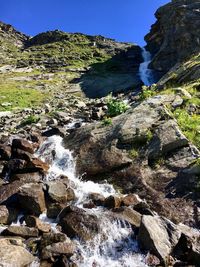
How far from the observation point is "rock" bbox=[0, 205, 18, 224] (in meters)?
16.1

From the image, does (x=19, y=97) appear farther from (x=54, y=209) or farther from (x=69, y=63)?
(x=54, y=209)

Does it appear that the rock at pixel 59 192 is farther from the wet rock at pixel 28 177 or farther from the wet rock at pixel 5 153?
the wet rock at pixel 5 153

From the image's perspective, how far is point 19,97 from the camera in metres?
58.3

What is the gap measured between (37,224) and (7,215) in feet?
5.53

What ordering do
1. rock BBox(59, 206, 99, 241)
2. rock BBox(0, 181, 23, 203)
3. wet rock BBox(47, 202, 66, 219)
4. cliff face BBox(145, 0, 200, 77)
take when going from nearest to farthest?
rock BBox(59, 206, 99, 241) < wet rock BBox(47, 202, 66, 219) < rock BBox(0, 181, 23, 203) < cliff face BBox(145, 0, 200, 77)

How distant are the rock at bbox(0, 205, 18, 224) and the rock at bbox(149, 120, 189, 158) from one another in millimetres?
7296

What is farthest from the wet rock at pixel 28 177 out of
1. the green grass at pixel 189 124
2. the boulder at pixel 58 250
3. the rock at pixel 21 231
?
the green grass at pixel 189 124

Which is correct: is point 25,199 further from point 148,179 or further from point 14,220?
point 148,179

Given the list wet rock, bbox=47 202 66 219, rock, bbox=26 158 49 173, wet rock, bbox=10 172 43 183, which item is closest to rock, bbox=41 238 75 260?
wet rock, bbox=47 202 66 219

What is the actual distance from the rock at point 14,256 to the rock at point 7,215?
9.01 ft

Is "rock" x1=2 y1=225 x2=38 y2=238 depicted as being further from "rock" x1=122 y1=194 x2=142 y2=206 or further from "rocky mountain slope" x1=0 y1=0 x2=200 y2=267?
"rock" x1=122 y1=194 x2=142 y2=206

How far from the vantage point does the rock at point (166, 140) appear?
65.9ft

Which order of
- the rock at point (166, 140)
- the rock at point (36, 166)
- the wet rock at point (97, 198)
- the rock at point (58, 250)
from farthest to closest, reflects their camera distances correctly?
the rock at point (36, 166)
the rock at point (166, 140)
the wet rock at point (97, 198)
the rock at point (58, 250)

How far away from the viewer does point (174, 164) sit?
19312 millimetres
